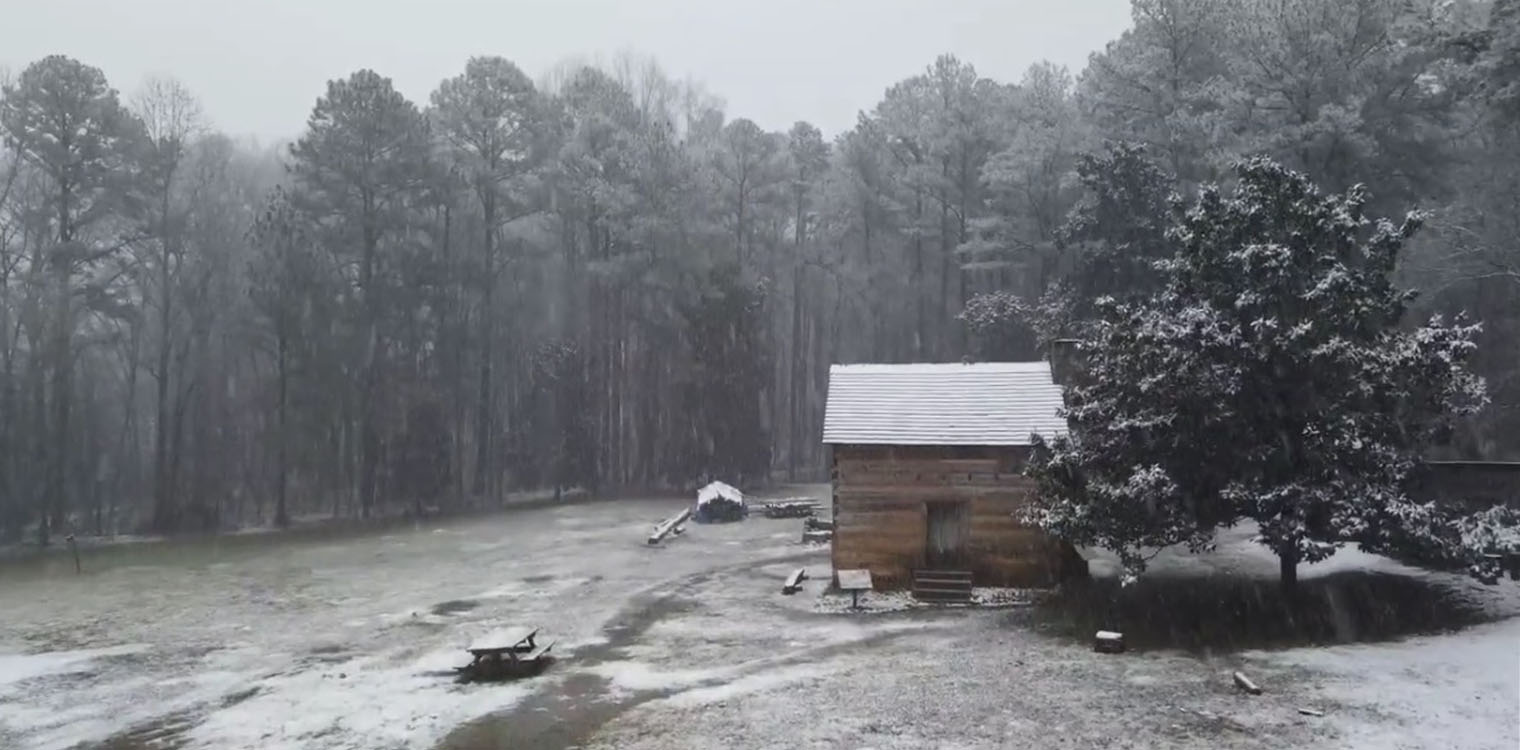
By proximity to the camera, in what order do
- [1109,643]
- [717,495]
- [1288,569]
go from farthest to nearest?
[717,495] → [1288,569] → [1109,643]

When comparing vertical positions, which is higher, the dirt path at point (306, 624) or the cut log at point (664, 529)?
the cut log at point (664, 529)

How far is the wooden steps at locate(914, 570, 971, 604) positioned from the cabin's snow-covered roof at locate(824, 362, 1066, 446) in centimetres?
303

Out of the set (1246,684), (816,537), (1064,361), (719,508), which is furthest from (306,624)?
(719,508)

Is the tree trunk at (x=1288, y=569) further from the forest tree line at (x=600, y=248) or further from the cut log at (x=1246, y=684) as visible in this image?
the forest tree line at (x=600, y=248)

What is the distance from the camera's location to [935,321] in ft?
184

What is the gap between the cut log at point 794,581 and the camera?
24.2 meters

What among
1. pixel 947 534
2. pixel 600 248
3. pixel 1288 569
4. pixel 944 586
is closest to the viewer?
pixel 1288 569

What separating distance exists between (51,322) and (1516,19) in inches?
1735

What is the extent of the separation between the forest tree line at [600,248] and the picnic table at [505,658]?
75.7 feet

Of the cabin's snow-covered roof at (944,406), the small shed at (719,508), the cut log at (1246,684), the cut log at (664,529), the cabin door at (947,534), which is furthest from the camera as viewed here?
the small shed at (719,508)

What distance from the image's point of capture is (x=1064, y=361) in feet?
85.0

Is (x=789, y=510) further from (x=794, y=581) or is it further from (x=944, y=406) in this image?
(x=944, y=406)

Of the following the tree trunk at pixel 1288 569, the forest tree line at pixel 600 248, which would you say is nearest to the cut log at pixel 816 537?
the forest tree line at pixel 600 248

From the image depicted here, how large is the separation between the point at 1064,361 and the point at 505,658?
15.3 m
